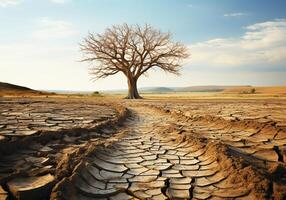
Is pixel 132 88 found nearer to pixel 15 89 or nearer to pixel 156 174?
pixel 15 89

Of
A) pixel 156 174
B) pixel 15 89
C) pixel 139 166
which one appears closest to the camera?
pixel 156 174

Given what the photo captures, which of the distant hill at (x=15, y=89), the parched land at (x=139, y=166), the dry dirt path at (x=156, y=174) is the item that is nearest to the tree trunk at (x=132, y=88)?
the distant hill at (x=15, y=89)

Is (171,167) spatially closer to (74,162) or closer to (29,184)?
(74,162)

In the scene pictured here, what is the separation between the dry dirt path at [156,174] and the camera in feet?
9.62

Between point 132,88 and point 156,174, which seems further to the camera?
point 132,88

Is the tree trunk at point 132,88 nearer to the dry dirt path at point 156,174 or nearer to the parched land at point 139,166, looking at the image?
the parched land at point 139,166

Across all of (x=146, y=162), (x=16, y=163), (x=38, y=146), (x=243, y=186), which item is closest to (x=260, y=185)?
(x=243, y=186)

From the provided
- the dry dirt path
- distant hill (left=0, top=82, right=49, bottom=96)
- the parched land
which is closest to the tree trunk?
distant hill (left=0, top=82, right=49, bottom=96)

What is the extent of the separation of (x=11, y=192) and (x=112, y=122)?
4868 mm

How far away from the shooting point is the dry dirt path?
2932 mm

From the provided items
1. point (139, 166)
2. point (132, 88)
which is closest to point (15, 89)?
point (132, 88)

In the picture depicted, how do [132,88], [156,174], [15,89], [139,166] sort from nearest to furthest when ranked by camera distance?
[156,174] < [139,166] < [132,88] < [15,89]

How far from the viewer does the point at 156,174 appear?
3.57m

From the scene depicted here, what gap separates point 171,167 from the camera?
3.88 meters
